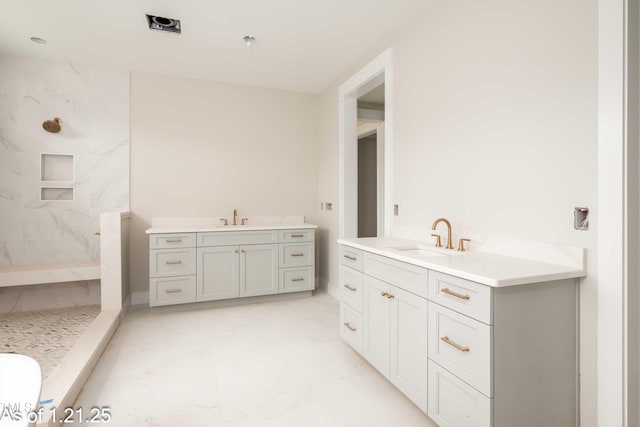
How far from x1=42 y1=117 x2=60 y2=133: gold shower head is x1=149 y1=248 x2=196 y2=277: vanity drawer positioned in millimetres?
1591

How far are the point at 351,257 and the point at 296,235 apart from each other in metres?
1.56

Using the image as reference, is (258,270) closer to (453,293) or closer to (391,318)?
(391,318)

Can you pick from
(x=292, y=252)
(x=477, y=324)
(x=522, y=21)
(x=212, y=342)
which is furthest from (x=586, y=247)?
(x=292, y=252)

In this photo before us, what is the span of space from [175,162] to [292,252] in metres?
1.68

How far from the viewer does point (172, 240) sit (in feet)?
11.6

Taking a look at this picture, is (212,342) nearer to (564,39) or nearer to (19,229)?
(19,229)

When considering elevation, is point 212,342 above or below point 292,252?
below

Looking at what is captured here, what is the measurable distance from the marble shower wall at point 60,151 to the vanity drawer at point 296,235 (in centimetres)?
174

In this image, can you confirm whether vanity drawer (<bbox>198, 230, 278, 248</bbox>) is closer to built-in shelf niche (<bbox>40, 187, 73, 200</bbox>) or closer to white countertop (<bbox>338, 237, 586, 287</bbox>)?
built-in shelf niche (<bbox>40, 187, 73, 200</bbox>)

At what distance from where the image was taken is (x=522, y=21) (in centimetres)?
181

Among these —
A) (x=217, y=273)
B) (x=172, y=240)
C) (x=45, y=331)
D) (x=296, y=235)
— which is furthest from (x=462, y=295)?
(x=45, y=331)

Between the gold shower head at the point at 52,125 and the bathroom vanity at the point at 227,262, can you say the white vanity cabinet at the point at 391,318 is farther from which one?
the gold shower head at the point at 52,125

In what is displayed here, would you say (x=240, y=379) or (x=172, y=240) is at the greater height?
(x=172, y=240)

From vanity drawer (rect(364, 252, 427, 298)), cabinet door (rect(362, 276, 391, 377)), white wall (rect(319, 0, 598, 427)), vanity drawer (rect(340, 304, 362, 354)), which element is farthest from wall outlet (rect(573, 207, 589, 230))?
vanity drawer (rect(340, 304, 362, 354))
